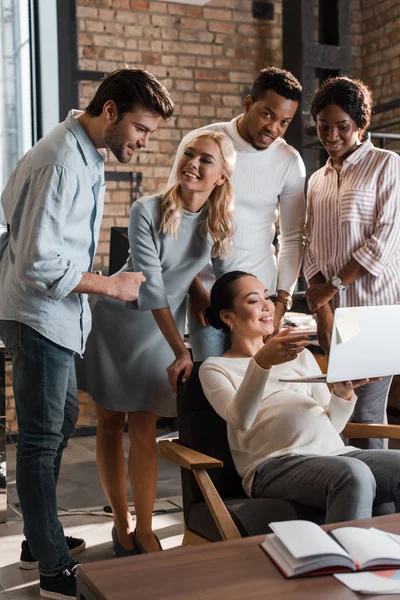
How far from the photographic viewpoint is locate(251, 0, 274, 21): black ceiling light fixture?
6023 millimetres

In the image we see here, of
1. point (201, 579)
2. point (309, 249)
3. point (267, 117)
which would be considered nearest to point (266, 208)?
point (309, 249)

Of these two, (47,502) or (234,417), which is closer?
(234,417)

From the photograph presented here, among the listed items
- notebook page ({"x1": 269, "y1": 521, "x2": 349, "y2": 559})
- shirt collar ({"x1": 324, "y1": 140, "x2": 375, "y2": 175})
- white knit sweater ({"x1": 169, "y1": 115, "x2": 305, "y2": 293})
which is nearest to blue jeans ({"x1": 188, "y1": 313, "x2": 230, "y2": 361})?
white knit sweater ({"x1": 169, "y1": 115, "x2": 305, "y2": 293})

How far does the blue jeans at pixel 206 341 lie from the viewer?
287 cm

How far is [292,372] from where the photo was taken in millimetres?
2533

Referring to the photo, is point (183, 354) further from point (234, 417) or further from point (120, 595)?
point (120, 595)

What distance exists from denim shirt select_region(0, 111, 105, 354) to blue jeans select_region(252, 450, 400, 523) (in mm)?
738

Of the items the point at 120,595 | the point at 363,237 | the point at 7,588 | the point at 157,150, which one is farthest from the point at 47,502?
the point at 157,150

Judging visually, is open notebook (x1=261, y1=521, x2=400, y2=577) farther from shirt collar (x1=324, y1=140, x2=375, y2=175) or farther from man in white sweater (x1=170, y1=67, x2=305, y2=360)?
shirt collar (x1=324, y1=140, x2=375, y2=175)

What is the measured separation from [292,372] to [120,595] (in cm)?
121

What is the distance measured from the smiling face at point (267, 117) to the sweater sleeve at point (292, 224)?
0.20 metres

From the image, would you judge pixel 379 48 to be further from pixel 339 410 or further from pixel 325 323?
pixel 339 410

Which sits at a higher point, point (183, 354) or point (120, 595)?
point (183, 354)

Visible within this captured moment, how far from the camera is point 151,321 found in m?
2.93
